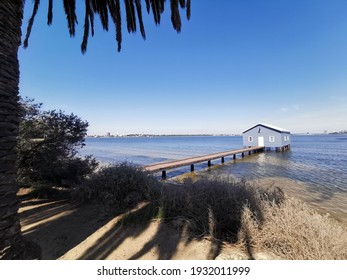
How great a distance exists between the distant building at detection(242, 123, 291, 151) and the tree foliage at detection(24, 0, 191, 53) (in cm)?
3559

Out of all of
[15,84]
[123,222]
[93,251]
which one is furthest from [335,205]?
[15,84]

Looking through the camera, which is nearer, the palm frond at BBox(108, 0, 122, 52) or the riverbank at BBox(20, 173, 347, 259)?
the riverbank at BBox(20, 173, 347, 259)

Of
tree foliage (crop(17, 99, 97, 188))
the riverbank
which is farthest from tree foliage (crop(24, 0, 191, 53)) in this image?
the riverbank

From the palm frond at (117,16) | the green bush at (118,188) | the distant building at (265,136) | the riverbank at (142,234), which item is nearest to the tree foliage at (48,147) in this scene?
the green bush at (118,188)

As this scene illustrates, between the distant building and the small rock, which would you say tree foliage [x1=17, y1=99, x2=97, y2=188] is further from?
the distant building

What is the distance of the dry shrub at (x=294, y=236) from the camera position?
280 centimetres

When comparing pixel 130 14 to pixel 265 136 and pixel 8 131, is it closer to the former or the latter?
pixel 8 131

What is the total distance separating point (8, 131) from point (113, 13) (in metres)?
4.98

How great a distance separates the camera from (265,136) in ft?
124

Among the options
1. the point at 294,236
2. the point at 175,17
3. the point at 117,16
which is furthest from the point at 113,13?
the point at 294,236

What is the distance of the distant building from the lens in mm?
36562

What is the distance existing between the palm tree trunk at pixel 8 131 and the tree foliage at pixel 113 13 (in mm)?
3269

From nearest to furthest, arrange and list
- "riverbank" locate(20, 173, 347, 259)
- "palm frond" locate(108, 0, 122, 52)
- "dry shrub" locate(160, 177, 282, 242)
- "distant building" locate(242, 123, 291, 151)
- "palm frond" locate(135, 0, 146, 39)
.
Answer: "riverbank" locate(20, 173, 347, 259)
"dry shrub" locate(160, 177, 282, 242)
"palm frond" locate(108, 0, 122, 52)
"palm frond" locate(135, 0, 146, 39)
"distant building" locate(242, 123, 291, 151)
